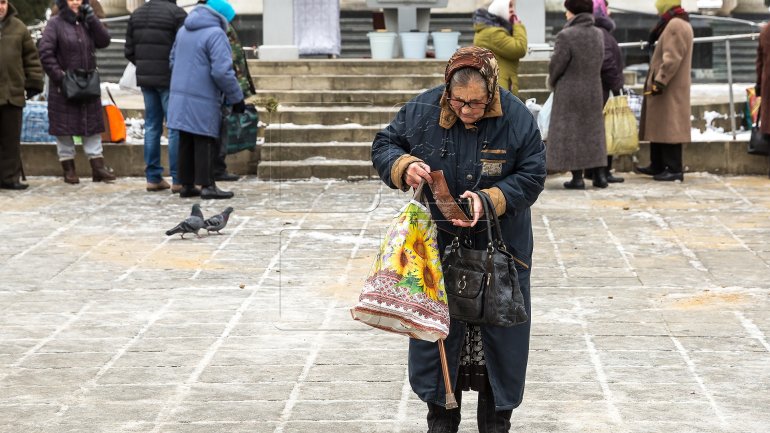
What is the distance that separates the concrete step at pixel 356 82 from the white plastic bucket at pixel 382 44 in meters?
2.06

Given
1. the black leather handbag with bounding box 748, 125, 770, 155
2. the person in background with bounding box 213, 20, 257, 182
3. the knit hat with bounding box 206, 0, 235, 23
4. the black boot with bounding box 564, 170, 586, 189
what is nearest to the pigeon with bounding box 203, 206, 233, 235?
the person in background with bounding box 213, 20, 257, 182

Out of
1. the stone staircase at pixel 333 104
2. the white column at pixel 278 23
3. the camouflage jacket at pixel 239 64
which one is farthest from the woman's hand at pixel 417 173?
the white column at pixel 278 23

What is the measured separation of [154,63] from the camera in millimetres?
12359

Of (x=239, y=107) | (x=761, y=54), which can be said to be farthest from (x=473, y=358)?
(x=761, y=54)

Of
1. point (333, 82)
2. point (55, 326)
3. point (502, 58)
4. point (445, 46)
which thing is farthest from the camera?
point (445, 46)

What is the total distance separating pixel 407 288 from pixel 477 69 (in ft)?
2.61

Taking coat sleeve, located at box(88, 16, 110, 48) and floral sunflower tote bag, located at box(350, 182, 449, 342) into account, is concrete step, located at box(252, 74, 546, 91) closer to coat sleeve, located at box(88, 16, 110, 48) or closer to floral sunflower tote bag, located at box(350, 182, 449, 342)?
coat sleeve, located at box(88, 16, 110, 48)

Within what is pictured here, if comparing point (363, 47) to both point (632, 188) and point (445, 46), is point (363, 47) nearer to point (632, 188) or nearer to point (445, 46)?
point (445, 46)

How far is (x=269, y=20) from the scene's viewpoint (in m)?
17.9

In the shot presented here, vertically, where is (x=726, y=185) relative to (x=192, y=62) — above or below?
below

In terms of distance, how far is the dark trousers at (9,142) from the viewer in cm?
1272

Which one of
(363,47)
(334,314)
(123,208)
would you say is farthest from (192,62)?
(363,47)

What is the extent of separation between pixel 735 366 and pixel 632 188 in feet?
20.5

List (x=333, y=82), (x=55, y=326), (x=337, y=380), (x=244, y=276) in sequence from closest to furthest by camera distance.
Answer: (x=337, y=380), (x=55, y=326), (x=244, y=276), (x=333, y=82)
